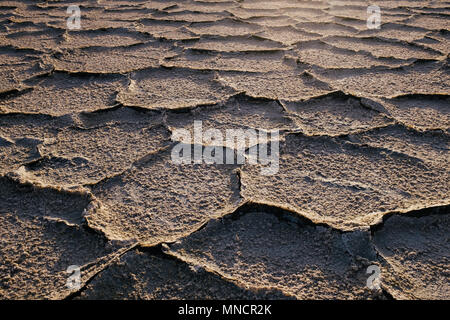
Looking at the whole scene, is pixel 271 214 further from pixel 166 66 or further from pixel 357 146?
pixel 166 66

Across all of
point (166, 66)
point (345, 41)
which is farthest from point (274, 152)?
point (345, 41)

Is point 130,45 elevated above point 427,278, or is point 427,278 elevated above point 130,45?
point 130,45

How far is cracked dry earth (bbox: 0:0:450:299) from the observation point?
30.3 inches

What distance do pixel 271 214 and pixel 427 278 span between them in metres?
0.36

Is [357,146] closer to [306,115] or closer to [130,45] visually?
[306,115]

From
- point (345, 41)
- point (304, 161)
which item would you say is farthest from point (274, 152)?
point (345, 41)

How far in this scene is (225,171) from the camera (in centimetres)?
106

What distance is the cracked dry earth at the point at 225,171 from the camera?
77 cm

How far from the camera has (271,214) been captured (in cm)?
91

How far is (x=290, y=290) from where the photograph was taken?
A: 735mm
